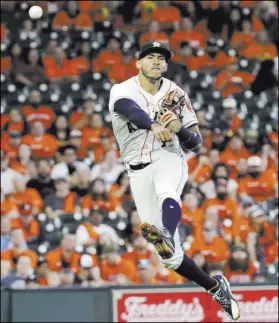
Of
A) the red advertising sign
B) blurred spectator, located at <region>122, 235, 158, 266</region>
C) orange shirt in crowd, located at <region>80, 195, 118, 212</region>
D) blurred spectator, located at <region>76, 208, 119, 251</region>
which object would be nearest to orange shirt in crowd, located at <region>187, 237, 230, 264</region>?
blurred spectator, located at <region>122, 235, 158, 266</region>

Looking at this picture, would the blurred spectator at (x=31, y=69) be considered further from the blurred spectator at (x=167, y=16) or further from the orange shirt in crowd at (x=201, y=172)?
the orange shirt in crowd at (x=201, y=172)

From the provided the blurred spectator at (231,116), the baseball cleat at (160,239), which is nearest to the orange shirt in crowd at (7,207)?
the blurred spectator at (231,116)

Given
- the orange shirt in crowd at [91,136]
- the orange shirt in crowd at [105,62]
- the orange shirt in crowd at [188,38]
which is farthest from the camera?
the orange shirt in crowd at [188,38]

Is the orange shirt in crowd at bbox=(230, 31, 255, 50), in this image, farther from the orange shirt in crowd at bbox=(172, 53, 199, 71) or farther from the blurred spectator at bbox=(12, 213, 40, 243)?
the blurred spectator at bbox=(12, 213, 40, 243)

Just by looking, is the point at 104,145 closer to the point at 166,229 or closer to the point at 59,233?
the point at 59,233

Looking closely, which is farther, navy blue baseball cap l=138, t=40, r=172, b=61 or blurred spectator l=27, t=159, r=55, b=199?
blurred spectator l=27, t=159, r=55, b=199

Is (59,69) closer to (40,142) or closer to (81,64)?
(81,64)
